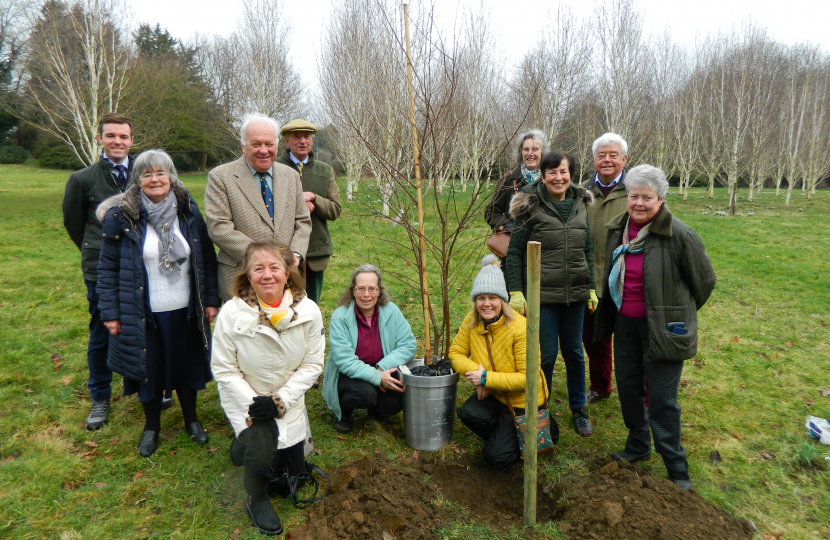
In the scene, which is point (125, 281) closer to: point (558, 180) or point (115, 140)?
point (115, 140)

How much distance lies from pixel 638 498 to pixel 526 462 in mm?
701

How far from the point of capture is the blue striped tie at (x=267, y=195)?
10.5 ft

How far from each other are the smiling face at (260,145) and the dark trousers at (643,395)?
2519 millimetres

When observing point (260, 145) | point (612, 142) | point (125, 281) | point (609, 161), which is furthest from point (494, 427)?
point (125, 281)

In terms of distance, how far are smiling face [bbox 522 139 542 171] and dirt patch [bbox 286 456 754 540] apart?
2.25 m

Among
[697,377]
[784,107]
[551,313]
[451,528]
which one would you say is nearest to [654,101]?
[784,107]

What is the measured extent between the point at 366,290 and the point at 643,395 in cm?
198

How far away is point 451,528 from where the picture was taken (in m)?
2.52

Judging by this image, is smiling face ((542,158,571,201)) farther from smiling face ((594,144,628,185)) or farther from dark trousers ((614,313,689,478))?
dark trousers ((614,313,689,478))

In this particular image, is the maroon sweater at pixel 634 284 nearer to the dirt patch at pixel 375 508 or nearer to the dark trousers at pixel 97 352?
the dirt patch at pixel 375 508

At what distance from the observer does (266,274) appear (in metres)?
2.57

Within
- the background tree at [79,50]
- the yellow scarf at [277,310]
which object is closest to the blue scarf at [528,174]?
the yellow scarf at [277,310]

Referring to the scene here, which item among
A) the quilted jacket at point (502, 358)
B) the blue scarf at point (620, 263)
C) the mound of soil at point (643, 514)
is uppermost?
the blue scarf at point (620, 263)

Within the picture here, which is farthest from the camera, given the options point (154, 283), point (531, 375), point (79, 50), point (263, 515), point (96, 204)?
point (79, 50)
